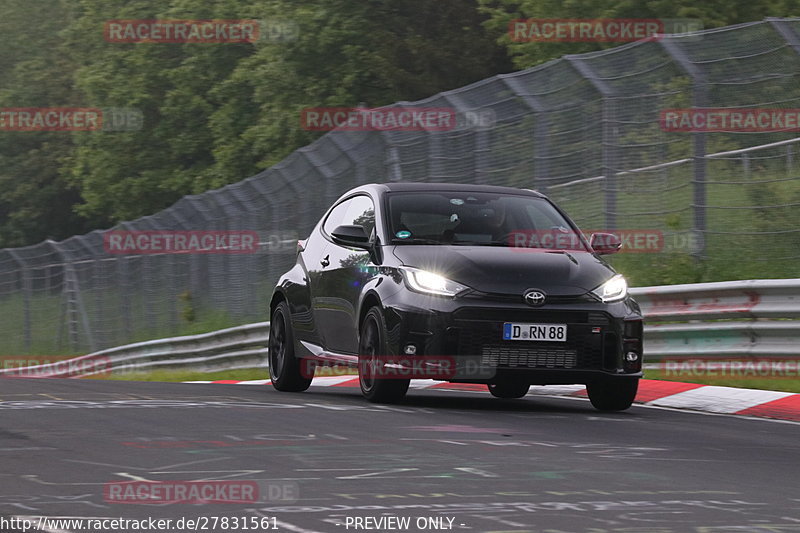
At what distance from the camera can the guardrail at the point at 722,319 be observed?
12729mm

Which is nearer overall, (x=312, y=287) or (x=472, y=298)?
(x=472, y=298)

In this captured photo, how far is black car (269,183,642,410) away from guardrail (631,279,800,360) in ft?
6.35

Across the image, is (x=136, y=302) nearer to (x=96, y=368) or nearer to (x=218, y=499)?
(x=96, y=368)

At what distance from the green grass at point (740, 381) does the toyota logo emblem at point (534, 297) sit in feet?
8.92

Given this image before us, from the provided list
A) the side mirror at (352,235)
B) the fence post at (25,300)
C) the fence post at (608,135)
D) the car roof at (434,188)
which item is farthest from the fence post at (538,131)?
the fence post at (25,300)

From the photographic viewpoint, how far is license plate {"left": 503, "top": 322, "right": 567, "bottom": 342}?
1046 cm

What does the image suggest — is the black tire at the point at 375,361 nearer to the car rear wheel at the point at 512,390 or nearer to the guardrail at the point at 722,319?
the car rear wheel at the point at 512,390

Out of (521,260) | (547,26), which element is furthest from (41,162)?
(521,260)

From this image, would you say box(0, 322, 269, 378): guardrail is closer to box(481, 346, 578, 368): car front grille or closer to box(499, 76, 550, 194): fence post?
box(499, 76, 550, 194): fence post

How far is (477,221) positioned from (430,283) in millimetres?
1039

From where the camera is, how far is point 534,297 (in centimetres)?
1045

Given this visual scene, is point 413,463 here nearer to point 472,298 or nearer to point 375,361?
point 472,298

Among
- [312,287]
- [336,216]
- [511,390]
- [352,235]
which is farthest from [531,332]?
[336,216]

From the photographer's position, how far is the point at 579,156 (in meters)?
16.3
